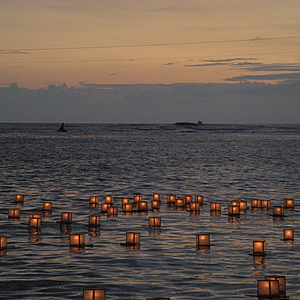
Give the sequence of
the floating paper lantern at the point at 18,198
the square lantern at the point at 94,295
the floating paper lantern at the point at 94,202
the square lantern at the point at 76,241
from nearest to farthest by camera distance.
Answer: the square lantern at the point at 94,295 → the square lantern at the point at 76,241 → the floating paper lantern at the point at 94,202 → the floating paper lantern at the point at 18,198

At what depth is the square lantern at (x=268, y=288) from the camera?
10.2 m

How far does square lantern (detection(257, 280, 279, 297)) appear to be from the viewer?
10.2 m

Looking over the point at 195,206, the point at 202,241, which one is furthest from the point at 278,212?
the point at 202,241

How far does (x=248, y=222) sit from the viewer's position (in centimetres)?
1872

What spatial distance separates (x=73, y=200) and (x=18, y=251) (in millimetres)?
9890

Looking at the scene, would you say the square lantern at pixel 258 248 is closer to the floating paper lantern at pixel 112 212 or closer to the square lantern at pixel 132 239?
the square lantern at pixel 132 239

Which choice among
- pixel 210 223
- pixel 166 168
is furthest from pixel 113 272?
pixel 166 168

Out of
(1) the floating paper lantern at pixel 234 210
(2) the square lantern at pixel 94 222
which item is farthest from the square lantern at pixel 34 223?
(1) the floating paper lantern at pixel 234 210

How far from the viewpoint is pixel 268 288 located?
33.6 feet

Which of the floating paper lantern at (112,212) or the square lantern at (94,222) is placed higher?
the floating paper lantern at (112,212)

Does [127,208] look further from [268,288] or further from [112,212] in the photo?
[268,288]

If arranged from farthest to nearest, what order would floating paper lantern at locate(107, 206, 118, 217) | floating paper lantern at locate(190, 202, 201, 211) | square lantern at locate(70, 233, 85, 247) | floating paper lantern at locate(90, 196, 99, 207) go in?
1. floating paper lantern at locate(90, 196, 99, 207)
2. floating paper lantern at locate(190, 202, 201, 211)
3. floating paper lantern at locate(107, 206, 118, 217)
4. square lantern at locate(70, 233, 85, 247)

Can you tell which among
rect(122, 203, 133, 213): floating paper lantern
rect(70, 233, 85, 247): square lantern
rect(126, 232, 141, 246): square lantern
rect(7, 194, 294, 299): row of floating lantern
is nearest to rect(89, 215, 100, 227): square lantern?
rect(7, 194, 294, 299): row of floating lantern

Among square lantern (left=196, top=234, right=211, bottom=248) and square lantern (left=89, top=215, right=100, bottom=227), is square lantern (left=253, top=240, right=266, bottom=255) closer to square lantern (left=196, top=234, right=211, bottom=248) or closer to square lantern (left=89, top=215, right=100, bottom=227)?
square lantern (left=196, top=234, right=211, bottom=248)
